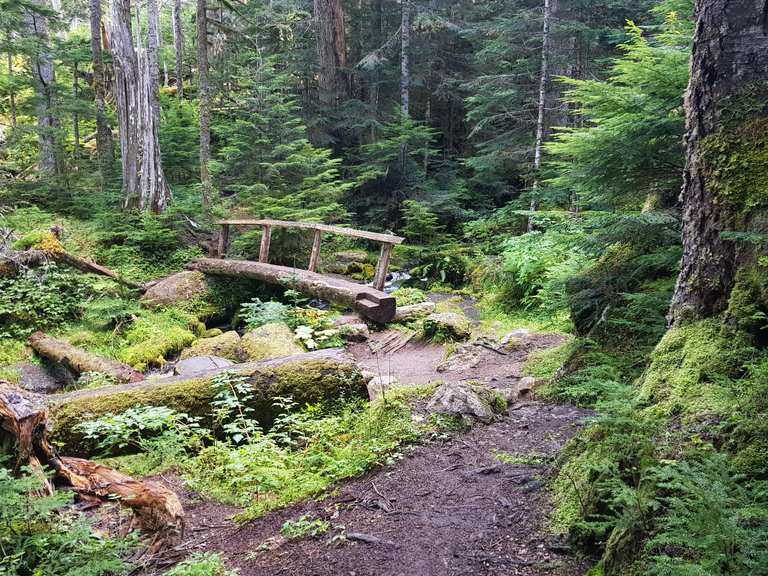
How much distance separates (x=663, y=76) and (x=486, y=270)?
7.95 meters

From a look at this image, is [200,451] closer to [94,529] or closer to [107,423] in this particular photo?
[107,423]

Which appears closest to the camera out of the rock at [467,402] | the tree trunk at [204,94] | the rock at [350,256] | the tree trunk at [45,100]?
the rock at [467,402]

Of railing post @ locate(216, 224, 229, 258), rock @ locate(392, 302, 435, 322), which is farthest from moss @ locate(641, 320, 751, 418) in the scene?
railing post @ locate(216, 224, 229, 258)

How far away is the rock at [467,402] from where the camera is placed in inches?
183

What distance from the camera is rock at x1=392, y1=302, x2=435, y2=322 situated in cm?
974

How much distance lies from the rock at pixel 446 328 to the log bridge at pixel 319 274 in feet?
3.12

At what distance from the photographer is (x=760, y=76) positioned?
3.35 m

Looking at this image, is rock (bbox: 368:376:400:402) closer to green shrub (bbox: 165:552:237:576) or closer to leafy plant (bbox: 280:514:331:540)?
leafy plant (bbox: 280:514:331:540)

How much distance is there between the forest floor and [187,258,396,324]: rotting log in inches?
196

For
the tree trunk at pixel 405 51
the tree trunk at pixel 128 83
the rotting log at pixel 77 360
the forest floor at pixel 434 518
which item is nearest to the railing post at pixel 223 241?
the tree trunk at pixel 128 83

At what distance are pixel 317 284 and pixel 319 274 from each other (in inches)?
34.6

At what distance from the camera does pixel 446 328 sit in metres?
8.83

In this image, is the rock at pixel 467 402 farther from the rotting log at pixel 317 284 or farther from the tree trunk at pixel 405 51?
the tree trunk at pixel 405 51

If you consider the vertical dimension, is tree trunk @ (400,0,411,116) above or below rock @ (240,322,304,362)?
above
